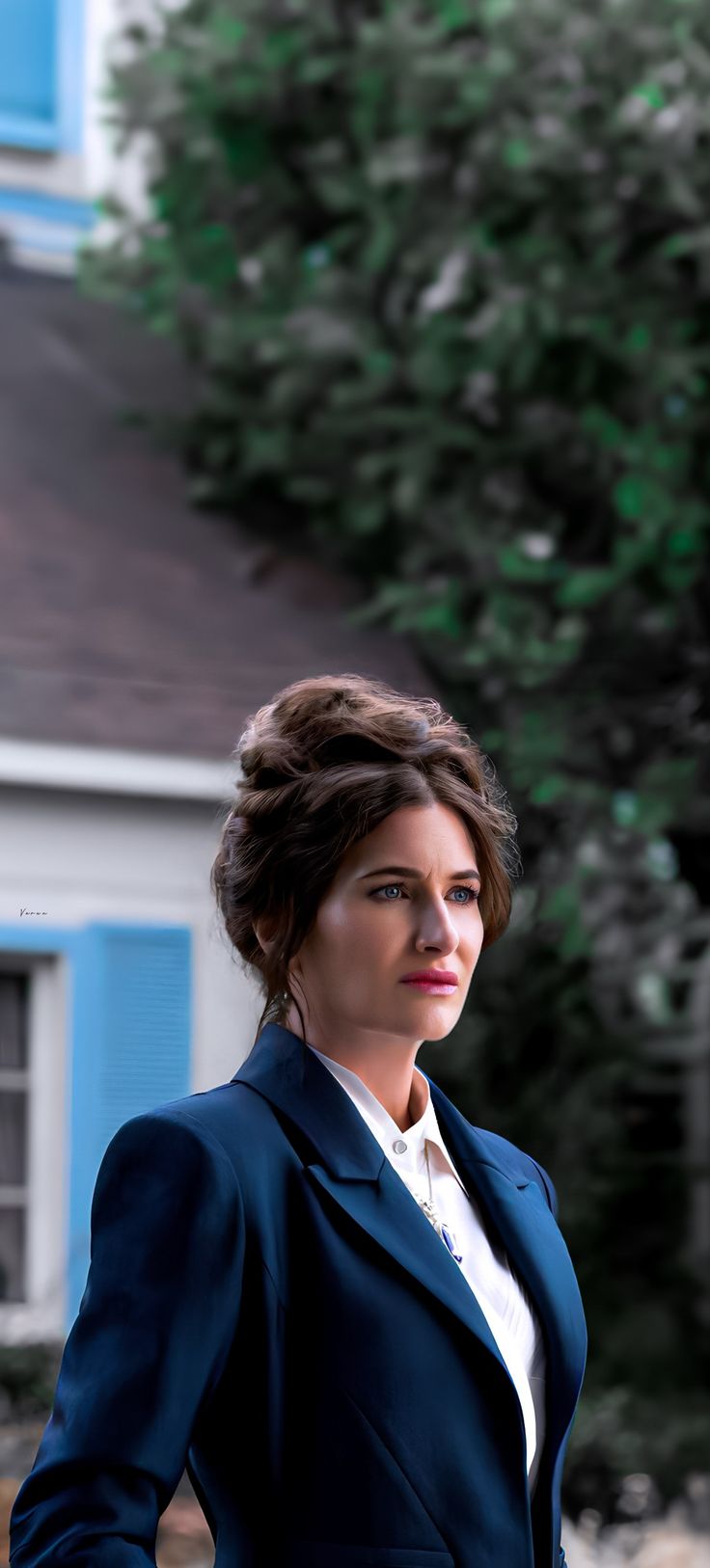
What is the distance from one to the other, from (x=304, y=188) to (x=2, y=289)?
1328mm

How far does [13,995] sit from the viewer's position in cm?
687

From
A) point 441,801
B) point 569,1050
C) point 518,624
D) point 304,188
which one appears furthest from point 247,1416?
point 304,188

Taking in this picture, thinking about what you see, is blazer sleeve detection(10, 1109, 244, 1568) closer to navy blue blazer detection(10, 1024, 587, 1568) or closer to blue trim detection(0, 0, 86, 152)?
navy blue blazer detection(10, 1024, 587, 1568)

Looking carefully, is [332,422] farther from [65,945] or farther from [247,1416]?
[247,1416]

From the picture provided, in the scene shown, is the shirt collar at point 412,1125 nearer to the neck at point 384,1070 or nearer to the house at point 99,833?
the neck at point 384,1070

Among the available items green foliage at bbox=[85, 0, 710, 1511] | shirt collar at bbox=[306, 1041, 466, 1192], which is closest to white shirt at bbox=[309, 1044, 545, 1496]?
shirt collar at bbox=[306, 1041, 466, 1192]

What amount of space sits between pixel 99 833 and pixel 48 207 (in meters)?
3.09

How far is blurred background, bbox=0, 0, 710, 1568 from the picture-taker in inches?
266

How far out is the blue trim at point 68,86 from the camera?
851cm

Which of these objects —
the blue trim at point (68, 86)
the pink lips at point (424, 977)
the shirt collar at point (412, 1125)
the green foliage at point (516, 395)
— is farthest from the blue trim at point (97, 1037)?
the pink lips at point (424, 977)

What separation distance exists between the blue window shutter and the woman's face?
521cm

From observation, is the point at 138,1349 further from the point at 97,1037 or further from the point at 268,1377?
the point at 97,1037

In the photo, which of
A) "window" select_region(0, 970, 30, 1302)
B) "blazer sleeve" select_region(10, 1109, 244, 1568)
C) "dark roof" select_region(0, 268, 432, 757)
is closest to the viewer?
"blazer sleeve" select_region(10, 1109, 244, 1568)

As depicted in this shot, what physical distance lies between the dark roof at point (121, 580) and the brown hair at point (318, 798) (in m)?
5.19
